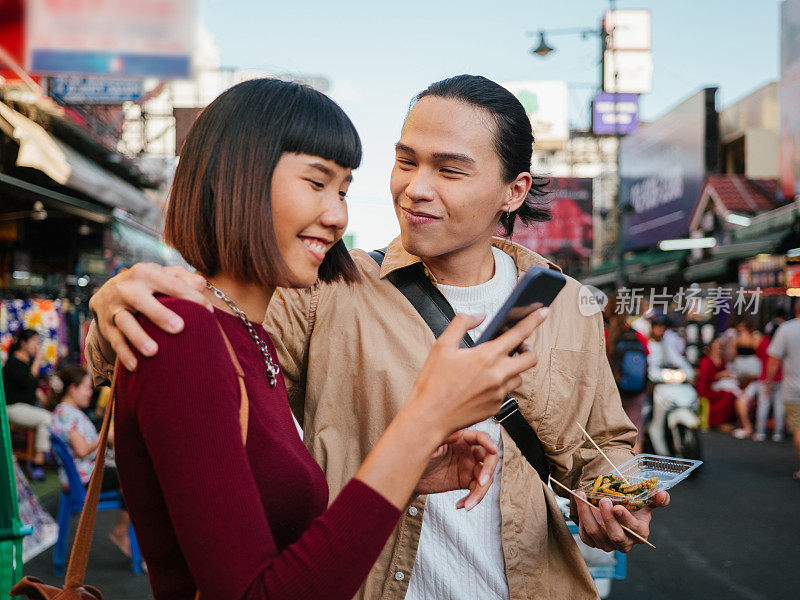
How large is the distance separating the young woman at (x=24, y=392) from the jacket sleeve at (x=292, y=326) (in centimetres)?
699

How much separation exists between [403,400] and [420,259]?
51cm

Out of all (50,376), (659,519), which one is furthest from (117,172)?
(659,519)

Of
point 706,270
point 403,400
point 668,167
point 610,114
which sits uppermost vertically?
point 610,114

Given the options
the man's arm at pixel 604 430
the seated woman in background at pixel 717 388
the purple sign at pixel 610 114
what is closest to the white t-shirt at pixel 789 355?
the seated woman in background at pixel 717 388

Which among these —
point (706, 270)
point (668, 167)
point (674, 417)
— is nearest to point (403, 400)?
point (674, 417)

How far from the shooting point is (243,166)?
1.36m

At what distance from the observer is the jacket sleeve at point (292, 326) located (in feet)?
6.95

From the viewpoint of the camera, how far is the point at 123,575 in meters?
5.56

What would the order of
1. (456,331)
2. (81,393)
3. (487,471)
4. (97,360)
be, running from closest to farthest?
(456,331), (487,471), (97,360), (81,393)

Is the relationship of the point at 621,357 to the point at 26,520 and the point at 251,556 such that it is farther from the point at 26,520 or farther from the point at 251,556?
the point at 251,556

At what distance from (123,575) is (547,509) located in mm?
4542

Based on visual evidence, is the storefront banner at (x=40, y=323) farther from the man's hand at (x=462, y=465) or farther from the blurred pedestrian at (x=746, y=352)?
the blurred pedestrian at (x=746, y=352)

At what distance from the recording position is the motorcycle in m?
8.79

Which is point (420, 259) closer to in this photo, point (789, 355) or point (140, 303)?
point (140, 303)
